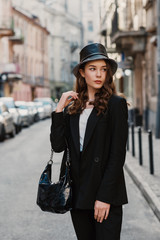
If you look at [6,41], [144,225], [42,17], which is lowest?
[144,225]

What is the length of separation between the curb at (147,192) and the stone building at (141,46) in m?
10.0

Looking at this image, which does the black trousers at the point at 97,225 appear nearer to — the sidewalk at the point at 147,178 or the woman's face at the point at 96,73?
the woman's face at the point at 96,73

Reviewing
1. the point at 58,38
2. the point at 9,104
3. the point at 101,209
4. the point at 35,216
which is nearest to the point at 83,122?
the point at 101,209

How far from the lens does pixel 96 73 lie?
138 inches

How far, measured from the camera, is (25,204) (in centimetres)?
774

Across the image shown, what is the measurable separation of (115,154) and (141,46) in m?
20.8

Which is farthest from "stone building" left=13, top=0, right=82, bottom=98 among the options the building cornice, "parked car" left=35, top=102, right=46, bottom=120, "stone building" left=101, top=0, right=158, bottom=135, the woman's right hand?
the woman's right hand

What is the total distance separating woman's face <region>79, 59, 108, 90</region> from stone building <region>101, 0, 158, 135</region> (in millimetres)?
15661

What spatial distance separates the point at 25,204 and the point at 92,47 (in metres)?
4.63

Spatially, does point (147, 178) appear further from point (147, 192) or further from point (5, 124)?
point (5, 124)

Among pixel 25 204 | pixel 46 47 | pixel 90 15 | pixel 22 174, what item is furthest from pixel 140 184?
pixel 90 15

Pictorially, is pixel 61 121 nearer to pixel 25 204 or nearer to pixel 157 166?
pixel 25 204

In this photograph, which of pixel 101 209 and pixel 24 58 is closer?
pixel 101 209

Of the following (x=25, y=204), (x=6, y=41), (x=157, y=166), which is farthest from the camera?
Result: (x=6, y=41)
